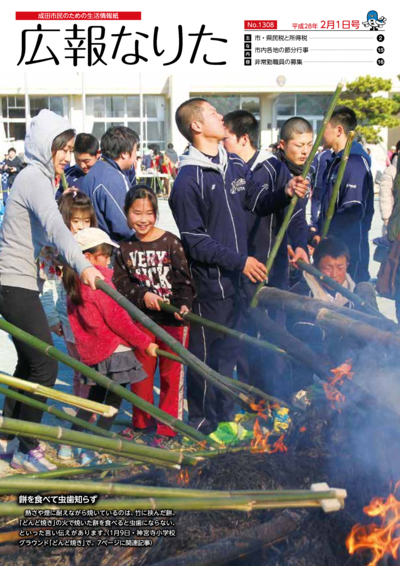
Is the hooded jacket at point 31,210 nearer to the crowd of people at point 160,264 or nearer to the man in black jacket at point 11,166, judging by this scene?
the crowd of people at point 160,264

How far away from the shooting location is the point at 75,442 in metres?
2.47

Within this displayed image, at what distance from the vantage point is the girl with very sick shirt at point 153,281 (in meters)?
4.59

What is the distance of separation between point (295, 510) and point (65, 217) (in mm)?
2859

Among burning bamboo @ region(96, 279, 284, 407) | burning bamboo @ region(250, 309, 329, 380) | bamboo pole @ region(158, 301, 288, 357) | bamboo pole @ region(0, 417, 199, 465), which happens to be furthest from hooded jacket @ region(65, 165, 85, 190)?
bamboo pole @ region(0, 417, 199, 465)

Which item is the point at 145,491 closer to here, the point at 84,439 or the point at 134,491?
the point at 134,491

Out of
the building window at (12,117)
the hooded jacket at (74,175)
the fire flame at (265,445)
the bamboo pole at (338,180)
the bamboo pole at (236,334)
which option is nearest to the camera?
the fire flame at (265,445)

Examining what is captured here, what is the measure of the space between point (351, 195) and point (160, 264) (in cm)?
169

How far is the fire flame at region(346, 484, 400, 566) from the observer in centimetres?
229

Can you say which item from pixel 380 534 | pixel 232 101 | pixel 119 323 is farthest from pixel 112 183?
pixel 232 101

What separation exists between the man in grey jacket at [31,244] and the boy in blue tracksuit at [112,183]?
114 cm

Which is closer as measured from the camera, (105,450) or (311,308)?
(105,450)

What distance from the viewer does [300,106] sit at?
4203cm

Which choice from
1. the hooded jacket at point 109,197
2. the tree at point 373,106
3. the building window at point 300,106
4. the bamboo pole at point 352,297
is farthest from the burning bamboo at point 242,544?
the building window at point 300,106

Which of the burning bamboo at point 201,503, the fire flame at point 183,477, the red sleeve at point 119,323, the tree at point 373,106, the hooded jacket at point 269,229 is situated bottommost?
the fire flame at point 183,477
